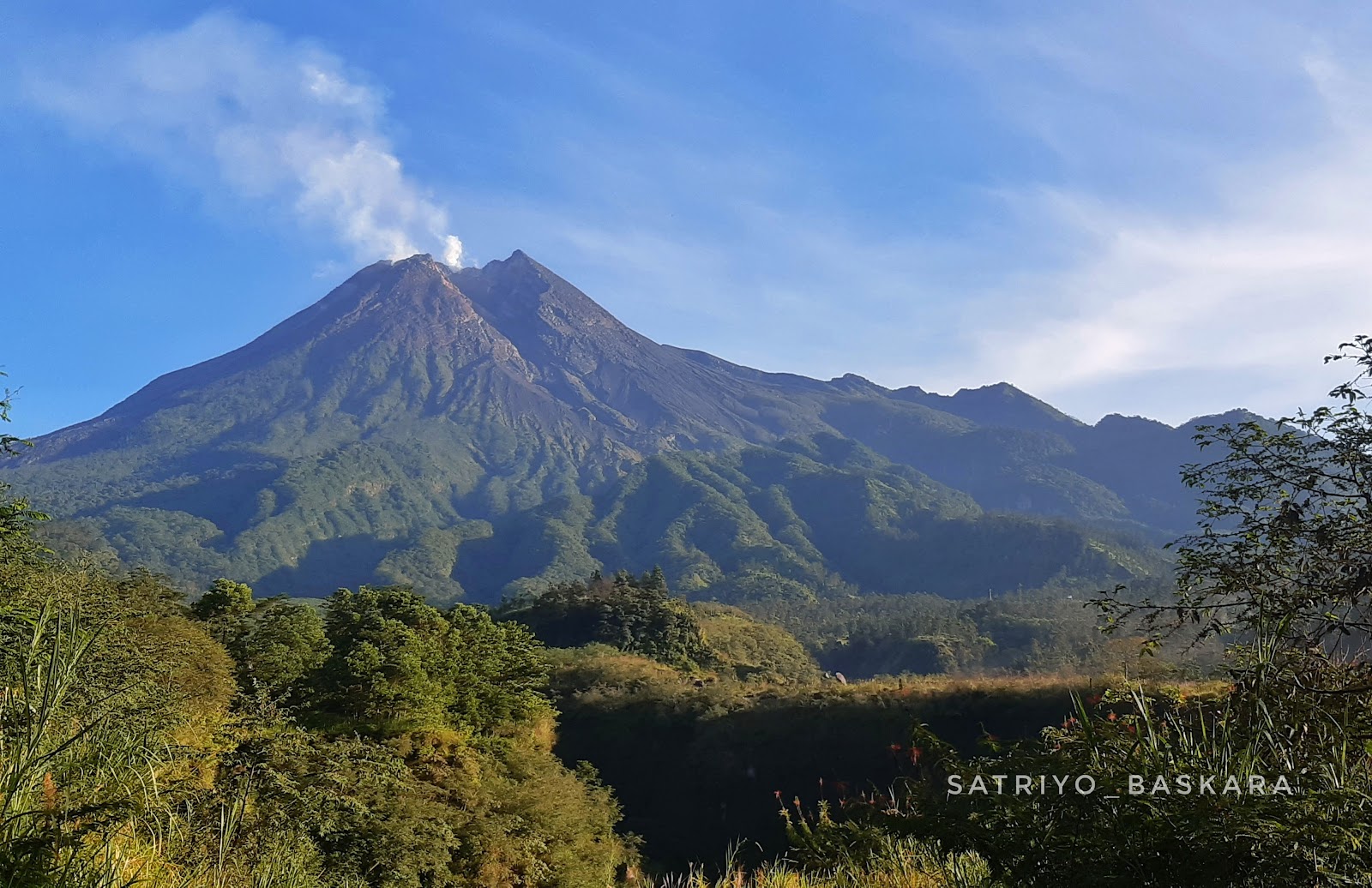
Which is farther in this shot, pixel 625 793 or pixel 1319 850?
pixel 625 793

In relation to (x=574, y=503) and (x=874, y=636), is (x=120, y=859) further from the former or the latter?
(x=574, y=503)

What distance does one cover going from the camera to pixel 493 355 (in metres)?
192

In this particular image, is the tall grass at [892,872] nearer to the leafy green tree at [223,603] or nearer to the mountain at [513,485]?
the leafy green tree at [223,603]

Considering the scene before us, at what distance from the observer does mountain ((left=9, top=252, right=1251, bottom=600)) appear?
98.6 m

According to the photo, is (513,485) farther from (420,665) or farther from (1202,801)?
(1202,801)

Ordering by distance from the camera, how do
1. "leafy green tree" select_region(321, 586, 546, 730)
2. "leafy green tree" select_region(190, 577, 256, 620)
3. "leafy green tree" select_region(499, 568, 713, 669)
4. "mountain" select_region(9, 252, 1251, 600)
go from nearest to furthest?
1. "leafy green tree" select_region(321, 586, 546, 730)
2. "leafy green tree" select_region(190, 577, 256, 620)
3. "leafy green tree" select_region(499, 568, 713, 669)
4. "mountain" select_region(9, 252, 1251, 600)

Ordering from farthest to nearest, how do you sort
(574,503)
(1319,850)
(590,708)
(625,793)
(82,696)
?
(574,503) < (590,708) < (625,793) < (82,696) < (1319,850)

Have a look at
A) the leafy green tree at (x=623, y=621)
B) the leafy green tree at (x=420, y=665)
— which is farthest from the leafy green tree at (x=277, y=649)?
the leafy green tree at (x=623, y=621)

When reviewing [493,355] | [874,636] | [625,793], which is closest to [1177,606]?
[625,793]

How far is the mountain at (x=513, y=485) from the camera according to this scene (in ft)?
324

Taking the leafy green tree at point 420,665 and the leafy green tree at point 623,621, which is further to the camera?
the leafy green tree at point 623,621

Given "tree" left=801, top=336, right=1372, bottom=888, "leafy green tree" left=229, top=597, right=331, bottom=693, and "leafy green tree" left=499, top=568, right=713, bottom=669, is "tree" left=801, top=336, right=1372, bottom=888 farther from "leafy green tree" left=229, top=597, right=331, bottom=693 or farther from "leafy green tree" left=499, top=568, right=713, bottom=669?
"leafy green tree" left=499, top=568, right=713, bottom=669

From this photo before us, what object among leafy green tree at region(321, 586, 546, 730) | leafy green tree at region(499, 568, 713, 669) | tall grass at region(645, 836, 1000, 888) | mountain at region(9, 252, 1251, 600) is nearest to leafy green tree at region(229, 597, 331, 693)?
leafy green tree at region(321, 586, 546, 730)

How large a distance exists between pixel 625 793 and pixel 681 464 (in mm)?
118598
